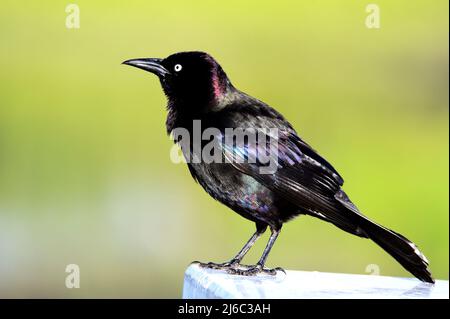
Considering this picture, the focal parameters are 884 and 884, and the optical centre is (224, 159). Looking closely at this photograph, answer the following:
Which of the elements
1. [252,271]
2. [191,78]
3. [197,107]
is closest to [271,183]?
[252,271]

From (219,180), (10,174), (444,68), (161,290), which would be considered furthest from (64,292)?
(444,68)

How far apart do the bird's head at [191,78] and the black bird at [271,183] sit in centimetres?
2

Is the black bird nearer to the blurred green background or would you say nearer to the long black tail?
the long black tail

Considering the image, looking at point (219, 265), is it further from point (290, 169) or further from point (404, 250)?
point (404, 250)

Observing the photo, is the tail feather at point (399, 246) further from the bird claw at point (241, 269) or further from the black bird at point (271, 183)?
the bird claw at point (241, 269)

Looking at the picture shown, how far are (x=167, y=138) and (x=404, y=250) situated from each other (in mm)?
6421

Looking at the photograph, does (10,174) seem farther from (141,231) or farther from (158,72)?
(158,72)

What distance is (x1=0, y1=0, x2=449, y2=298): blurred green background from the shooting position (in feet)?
29.7

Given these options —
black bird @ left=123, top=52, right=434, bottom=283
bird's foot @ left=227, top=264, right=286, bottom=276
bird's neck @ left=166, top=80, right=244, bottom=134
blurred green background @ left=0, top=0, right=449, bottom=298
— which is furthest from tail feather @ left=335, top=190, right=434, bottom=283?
blurred green background @ left=0, top=0, right=449, bottom=298

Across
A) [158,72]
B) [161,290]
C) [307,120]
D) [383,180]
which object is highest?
[158,72]

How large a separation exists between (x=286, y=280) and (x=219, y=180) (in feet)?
2.15

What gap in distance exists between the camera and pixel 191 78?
4.89 meters

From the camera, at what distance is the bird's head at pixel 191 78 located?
4770 millimetres

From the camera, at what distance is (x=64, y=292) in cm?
835
